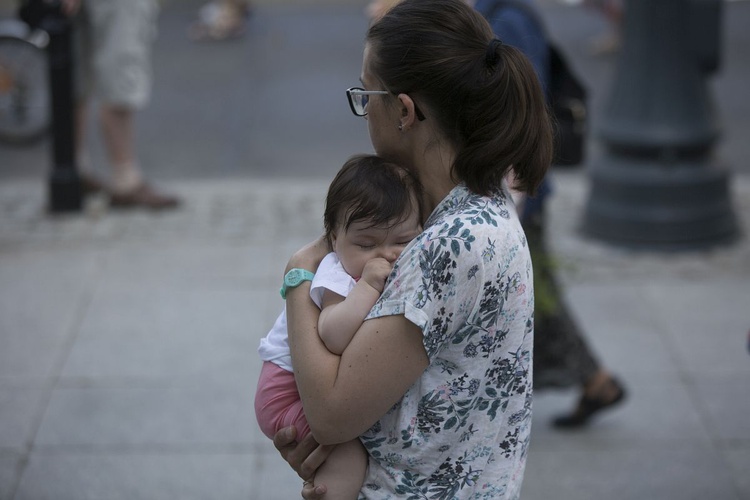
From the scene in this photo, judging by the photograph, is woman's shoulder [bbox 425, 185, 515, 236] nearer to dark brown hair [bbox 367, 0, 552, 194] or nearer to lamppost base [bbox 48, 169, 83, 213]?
dark brown hair [bbox 367, 0, 552, 194]

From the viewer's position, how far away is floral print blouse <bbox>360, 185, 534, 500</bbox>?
1.81m

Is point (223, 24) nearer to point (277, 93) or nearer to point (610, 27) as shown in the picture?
point (277, 93)

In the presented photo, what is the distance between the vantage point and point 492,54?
6.15 feet

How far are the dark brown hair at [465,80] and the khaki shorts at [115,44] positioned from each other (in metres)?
5.50

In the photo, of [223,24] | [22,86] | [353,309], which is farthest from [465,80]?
[223,24]

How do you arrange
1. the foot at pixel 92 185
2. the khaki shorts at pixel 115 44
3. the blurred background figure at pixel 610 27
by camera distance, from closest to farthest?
the khaki shorts at pixel 115 44
the foot at pixel 92 185
the blurred background figure at pixel 610 27

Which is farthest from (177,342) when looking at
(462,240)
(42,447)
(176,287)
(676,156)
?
(462,240)

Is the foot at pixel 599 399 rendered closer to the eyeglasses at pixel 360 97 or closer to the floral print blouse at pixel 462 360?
the floral print blouse at pixel 462 360

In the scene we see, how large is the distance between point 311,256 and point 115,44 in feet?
18.0

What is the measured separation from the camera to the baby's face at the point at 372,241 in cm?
194

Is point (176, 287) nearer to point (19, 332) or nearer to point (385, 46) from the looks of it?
point (19, 332)

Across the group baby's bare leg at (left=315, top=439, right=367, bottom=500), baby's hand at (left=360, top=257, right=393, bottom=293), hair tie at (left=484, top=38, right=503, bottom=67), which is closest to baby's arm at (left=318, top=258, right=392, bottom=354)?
baby's hand at (left=360, top=257, right=393, bottom=293)

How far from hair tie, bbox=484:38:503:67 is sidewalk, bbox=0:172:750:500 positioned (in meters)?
2.58

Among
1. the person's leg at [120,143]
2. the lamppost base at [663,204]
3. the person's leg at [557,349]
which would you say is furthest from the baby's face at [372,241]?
the person's leg at [120,143]
